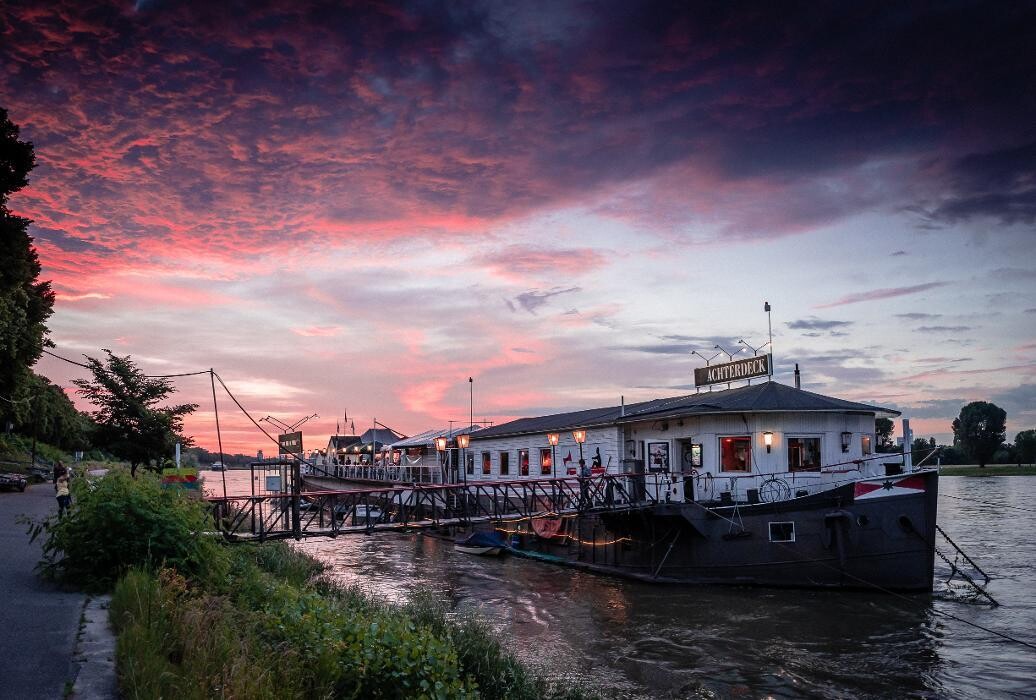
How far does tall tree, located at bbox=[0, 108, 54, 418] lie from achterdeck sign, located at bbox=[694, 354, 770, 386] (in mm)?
31136

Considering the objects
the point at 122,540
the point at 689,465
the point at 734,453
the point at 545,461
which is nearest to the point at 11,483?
the point at 545,461

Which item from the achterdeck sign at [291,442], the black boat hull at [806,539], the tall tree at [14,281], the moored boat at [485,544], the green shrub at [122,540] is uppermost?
the tall tree at [14,281]

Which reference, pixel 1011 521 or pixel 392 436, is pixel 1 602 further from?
pixel 392 436

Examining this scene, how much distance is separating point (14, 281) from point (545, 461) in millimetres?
27317

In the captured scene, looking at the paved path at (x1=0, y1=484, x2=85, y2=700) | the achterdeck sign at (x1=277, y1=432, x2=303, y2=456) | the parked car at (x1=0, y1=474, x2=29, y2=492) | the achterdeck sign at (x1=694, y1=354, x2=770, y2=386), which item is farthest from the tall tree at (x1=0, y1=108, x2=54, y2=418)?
the achterdeck sign at (x1=694, y1=354, x2=770, y2=386)

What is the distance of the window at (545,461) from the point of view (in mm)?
40656

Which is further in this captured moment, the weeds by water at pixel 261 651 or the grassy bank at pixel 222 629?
the grassy bank at pixel 222 629

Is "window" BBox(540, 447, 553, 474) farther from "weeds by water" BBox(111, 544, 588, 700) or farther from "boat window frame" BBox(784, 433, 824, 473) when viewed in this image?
"weeds by water" BBox(111, 544, 588, 700)

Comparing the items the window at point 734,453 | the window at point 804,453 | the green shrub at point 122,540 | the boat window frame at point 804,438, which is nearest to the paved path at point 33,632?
the green shrub at point 122,540

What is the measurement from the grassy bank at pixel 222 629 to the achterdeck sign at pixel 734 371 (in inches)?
806

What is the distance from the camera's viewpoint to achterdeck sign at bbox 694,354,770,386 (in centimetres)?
3194

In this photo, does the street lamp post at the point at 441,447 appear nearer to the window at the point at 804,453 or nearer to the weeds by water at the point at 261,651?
the window at the point at 804,453

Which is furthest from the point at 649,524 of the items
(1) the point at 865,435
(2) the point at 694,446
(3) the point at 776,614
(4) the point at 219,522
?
(4) the point at 219,522

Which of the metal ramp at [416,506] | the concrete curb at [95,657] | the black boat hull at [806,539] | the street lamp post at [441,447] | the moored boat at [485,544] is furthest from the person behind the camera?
the street lamp post at [441,447]
